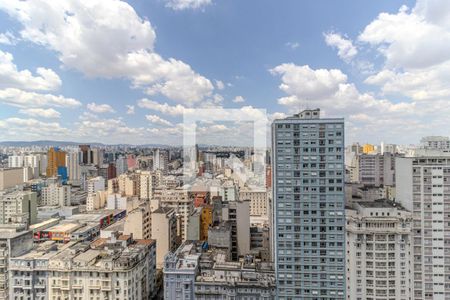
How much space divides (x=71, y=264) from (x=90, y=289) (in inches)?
23.2

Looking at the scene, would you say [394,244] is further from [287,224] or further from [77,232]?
[77,232]

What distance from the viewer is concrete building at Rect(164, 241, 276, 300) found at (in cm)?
518

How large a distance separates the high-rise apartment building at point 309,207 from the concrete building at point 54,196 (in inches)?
521

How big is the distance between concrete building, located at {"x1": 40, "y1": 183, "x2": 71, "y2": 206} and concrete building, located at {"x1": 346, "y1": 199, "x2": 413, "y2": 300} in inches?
555

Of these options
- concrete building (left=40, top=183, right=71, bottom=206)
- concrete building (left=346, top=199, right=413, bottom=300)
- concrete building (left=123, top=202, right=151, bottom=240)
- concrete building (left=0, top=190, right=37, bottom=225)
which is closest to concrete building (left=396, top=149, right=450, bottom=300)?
concrete building (left=346, top=199, right=413, bottom=300)

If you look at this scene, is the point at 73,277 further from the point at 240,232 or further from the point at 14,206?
the point at 14,206

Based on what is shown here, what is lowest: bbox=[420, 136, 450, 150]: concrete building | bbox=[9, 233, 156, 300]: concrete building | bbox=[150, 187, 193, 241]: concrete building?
bbox=[9, 233, 156, 300]: concrete building

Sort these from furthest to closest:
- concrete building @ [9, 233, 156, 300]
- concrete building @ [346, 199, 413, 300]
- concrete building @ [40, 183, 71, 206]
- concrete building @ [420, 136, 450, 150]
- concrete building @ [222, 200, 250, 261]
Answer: concrete building @ [40, 183, 71, 206] < concrete building @ [222, 200, 250, 261] < concrete building @ [420, 136, 450, 150] < concrete building @ [346, 199, 413, 300] < concrete building @ [9, 233, 156, 300]

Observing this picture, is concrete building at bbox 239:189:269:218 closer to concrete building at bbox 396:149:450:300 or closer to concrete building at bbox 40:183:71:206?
concrete building at bbox 396:149:450:300

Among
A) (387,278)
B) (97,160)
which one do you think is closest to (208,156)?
(387,278)

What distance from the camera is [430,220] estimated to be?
19.2 ft

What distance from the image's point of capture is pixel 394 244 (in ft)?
18.8

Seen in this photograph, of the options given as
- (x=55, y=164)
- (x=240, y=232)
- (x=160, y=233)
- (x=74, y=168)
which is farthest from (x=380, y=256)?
(x=55, y=164)

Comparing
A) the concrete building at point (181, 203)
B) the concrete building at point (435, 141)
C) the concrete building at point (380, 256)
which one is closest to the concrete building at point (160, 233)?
the concrete building at point (181, 203)
